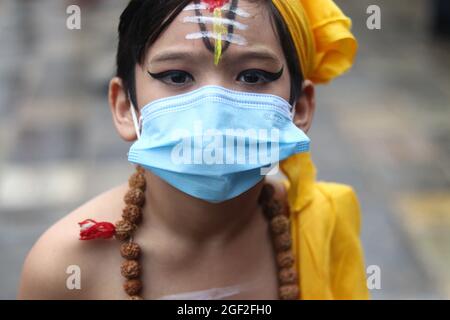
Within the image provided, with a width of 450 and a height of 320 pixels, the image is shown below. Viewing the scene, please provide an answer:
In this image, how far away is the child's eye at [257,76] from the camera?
2.11 meters

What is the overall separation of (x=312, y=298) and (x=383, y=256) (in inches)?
99.1

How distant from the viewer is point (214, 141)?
1.96 metres

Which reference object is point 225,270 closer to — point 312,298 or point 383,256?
point 312,298

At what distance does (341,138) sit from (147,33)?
461 centimetres

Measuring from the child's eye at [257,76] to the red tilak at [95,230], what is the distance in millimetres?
619

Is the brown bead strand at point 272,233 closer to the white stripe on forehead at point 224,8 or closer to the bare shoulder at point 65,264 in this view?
the bare shoulder at point 65,264

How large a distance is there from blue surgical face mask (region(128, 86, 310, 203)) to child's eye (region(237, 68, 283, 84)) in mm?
51

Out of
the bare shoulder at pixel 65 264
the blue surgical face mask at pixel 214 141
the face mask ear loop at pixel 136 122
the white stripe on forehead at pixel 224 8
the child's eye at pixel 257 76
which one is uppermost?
the white stripe on forehead at pixel 224 8

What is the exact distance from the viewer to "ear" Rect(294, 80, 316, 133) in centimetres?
237

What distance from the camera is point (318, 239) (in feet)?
8.09

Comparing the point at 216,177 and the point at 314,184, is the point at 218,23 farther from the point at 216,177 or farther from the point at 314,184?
the point at 314,184

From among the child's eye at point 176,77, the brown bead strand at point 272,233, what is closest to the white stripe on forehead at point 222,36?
the child's eye at point 176,77

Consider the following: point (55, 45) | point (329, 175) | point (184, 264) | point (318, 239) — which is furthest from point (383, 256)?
point (55, 45)

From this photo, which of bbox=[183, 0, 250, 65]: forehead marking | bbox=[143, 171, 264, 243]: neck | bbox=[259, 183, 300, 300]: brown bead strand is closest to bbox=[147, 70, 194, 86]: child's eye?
bbox=[183, 0, 250, 65]: forehead marking
